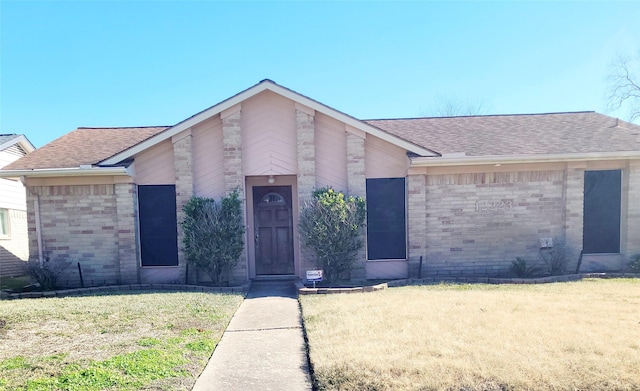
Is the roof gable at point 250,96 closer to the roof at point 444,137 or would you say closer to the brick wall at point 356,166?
the roof at point 444,137

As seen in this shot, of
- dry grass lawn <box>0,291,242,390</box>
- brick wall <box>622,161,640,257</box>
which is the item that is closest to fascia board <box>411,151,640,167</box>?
brick wall <box>622,161,640,257</box>

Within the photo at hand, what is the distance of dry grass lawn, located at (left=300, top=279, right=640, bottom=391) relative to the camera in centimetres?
333

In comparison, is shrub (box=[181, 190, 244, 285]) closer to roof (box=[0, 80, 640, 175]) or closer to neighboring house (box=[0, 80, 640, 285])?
neighboring house (box=[0, 80, 640, 285])

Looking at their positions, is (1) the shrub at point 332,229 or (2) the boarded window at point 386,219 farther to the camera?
(2) the boarded window at point 386,219

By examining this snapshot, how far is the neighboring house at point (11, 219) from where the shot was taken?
12711 mm

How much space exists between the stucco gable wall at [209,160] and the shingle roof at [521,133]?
535 centimetres

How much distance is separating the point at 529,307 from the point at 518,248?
374cm

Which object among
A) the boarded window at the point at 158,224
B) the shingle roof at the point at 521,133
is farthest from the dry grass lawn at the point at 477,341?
the boarded window at the point at 158,224

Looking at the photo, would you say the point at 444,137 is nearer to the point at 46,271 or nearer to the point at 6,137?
the point at 46,271

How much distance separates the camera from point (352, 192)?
891cm

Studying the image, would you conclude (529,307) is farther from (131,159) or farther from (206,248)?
(131,159)

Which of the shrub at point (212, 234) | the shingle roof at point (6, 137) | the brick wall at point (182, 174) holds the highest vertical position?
the shingle roof at point (6, 137)

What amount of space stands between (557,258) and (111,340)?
944 centimetres

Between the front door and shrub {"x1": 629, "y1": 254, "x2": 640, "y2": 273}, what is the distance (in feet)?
27.6
